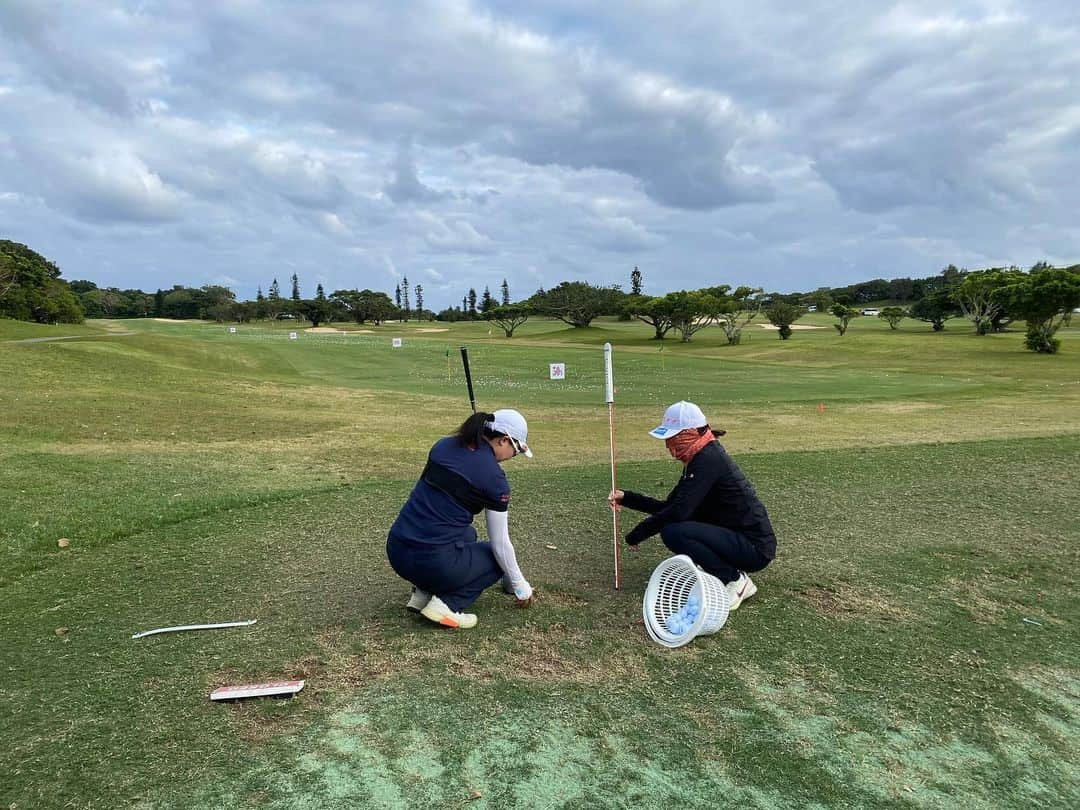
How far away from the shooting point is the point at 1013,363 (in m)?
40.9

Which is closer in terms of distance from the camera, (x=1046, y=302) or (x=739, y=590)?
(x=739, y=590)

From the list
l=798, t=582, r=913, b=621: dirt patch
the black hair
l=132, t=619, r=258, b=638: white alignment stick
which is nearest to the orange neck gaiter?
the black hair

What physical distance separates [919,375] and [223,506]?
36801 mm

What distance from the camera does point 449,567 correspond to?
5.12 m

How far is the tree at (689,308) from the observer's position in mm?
68500

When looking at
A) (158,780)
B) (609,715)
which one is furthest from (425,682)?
(158,780)

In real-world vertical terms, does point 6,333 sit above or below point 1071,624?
above

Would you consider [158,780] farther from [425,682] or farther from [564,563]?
[564,563]

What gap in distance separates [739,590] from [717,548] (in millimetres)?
418

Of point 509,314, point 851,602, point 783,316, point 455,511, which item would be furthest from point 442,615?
point 509,314

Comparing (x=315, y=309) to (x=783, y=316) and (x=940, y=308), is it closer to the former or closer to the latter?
(x=783, y=316)

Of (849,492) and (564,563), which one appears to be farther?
(849,492)

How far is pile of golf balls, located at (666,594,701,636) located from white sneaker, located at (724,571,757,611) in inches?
13.8

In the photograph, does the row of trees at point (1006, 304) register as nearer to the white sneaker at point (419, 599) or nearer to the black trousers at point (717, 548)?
the black trousers at point (717, 548)
